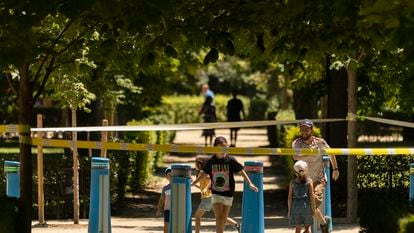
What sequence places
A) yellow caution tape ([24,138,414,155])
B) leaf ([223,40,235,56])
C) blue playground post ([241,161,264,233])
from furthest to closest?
blue playground post ([241,161,264,233]) < yellow caution tape ([24,138,414,155]) < leaf ([223,40,235,56])

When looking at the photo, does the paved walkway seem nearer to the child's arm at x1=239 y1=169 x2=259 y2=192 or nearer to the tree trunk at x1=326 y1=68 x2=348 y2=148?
the child's arm at x1=239 y1=169 x2=259 y2=192

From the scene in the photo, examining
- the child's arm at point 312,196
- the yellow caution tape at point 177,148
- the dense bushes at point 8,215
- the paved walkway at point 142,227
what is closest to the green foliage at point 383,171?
the paved walkway at point 142,227

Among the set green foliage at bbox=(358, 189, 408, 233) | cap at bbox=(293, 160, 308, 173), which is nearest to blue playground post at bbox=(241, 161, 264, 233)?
cap at bbox=(293, 160, 308, 173)

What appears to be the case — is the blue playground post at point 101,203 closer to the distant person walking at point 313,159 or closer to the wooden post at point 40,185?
the distant person walking at point 313,159

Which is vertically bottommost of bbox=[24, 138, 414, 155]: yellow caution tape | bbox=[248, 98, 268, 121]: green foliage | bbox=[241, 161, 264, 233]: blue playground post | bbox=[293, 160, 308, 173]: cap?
bbox=[241, 161, 264, 233]: blue playground post

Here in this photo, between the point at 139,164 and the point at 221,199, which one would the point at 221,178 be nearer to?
the point at 221,199

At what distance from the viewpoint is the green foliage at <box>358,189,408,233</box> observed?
27.4 ft

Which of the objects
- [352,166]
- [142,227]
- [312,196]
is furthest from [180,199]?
[352,166]

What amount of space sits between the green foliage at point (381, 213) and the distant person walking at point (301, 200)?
2.03 m

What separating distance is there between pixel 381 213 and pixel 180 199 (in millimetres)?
2882

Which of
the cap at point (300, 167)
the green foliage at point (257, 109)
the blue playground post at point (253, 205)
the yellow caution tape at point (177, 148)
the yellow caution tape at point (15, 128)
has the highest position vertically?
the green foliage at point (257, 109)

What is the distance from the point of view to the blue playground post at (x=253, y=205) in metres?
11.7

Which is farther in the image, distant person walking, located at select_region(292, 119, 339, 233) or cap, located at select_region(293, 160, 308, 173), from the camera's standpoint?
distant person walking, located at select_region(292, 119, 339, 233)

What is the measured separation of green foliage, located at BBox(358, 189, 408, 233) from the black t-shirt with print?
2.54m
